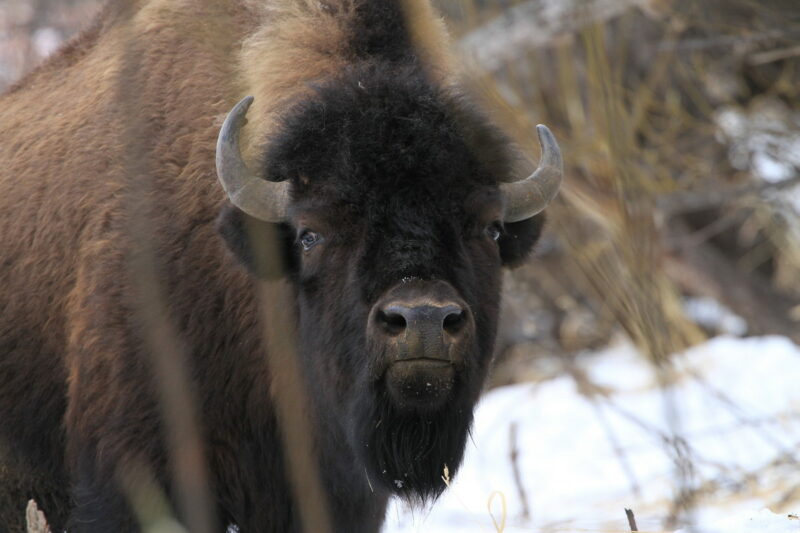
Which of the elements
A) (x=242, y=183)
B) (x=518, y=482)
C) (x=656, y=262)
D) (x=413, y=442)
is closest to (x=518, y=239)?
(x=413, y=442)

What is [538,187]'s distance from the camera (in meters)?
4.27

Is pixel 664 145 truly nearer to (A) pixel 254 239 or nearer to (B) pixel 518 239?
(B) pixel 518 239

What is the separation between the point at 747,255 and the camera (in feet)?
33.5

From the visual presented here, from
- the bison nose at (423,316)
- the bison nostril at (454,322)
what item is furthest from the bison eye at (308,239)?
the bison nostril at (454,322)

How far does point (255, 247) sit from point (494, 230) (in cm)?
90

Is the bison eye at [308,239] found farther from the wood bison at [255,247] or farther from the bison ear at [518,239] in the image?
the bison ear at [518,239]

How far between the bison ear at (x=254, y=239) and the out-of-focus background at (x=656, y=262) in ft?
7.36

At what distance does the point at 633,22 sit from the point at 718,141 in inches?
53.3

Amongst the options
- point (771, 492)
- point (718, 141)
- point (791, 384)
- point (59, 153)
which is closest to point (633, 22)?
point (718, 141)

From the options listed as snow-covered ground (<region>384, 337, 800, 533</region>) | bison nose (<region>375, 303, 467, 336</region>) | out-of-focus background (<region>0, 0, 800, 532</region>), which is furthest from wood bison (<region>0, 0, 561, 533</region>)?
snow-covered ground (<region>384, 337, 800, 533</region>)

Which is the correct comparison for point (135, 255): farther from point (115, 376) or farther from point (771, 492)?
point (771, 492)

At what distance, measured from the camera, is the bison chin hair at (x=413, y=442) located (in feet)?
12.3

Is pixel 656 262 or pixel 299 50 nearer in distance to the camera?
pixel 299 50

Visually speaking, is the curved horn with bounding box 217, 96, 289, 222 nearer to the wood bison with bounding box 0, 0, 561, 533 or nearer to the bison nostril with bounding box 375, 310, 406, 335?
the wood bison with bounding box 0, 0, 561, 533
